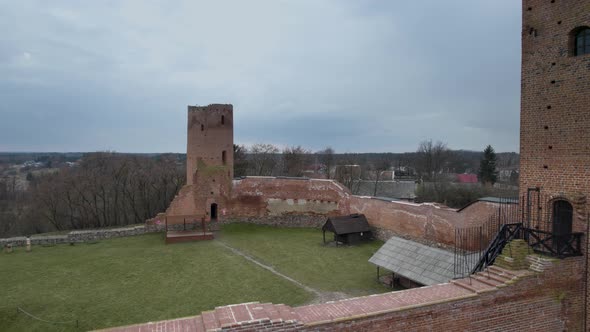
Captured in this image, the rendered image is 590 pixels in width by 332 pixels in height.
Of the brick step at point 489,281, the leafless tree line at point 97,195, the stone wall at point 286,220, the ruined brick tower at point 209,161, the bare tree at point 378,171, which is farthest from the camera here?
the bare tree at point 378,171

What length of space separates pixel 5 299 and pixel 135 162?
88.9 ft

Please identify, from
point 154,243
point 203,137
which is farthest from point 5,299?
point 203,137

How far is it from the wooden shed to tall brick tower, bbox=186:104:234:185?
8.87 meters

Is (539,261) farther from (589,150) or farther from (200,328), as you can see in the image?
(200,328)

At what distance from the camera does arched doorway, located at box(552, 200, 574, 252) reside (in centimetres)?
861

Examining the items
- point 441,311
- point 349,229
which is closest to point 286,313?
point 441,311

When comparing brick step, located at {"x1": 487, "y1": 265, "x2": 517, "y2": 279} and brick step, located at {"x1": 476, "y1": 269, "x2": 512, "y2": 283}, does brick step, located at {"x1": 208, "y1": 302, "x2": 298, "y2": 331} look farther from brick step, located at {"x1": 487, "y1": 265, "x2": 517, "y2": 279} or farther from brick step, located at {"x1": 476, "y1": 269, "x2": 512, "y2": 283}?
brick step, located at {"x1": 487, "y1": 265, "x2": 517, "y2": 279}

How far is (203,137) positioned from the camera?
76.8 feet

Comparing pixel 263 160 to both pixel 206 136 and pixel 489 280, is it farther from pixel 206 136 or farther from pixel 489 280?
pixel 489 280

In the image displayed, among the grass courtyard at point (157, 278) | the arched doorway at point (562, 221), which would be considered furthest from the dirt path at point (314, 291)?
the arched doorway at point (562, 221)

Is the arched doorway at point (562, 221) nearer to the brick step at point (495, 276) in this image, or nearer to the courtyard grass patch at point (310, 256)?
the brick step at point (495, 276)

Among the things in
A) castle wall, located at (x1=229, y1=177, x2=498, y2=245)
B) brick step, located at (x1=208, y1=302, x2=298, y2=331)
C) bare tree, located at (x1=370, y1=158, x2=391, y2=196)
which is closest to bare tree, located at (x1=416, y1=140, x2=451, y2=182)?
bare tree, located at (x1=370, y1=158, x2=391, y2=196)

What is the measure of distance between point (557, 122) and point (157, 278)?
45.9 ft

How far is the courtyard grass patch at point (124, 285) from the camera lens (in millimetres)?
11023
